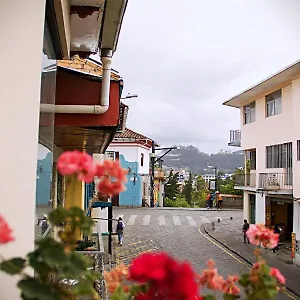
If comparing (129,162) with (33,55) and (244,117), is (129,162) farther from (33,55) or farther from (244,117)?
(33,55)

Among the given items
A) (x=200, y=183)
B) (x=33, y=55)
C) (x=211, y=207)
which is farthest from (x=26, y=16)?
(x=200, y=183)

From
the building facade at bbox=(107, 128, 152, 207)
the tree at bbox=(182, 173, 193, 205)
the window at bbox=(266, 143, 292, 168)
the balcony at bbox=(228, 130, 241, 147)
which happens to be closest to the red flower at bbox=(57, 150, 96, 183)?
the window at bbox=(266, 143, 292, 168)

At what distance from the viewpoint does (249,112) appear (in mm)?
19812

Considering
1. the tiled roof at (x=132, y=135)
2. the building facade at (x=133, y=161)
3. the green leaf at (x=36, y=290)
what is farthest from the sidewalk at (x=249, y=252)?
the tiled roof at (x=132, y=135)

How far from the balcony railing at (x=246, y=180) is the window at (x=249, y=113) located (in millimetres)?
2468

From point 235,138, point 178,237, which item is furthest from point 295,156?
point 235,138

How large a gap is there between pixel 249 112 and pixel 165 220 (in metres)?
8.80

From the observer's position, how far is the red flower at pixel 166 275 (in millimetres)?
918

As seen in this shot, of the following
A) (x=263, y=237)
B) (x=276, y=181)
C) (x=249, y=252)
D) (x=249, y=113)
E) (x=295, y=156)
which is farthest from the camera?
(x=249, y=113)

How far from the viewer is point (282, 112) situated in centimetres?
1625

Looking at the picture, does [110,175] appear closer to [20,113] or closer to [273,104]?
[20,113]

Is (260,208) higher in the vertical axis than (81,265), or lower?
lower

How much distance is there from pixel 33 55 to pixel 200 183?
51.1 meters

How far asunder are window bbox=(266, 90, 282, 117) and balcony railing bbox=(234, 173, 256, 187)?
3.34 meters
